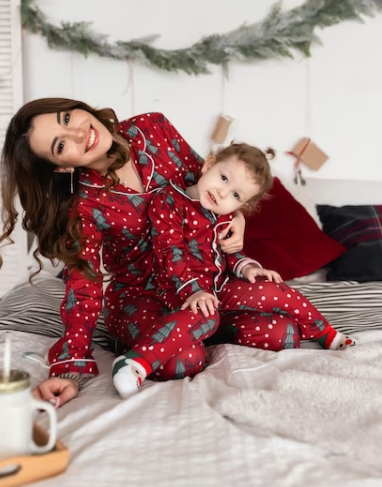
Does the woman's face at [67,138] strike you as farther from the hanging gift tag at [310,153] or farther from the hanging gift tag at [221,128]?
the hanging gift tag at [310,153]

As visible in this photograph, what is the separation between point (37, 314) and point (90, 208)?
1.44 feet

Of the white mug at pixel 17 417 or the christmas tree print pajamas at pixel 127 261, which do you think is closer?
the white mug at pixel 17 417

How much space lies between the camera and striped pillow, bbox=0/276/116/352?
1.72 metres

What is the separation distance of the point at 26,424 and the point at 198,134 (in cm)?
200

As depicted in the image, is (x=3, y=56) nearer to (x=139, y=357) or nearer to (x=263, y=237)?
(x=263, y=237)

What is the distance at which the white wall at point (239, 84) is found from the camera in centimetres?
260

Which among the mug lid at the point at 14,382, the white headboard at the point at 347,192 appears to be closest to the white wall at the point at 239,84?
the white headboard at the point at 347,192

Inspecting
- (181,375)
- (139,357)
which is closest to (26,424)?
(139,357)

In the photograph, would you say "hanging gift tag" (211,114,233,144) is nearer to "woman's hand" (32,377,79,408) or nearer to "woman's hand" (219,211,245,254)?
"woman's hand" (219,211,245,254)

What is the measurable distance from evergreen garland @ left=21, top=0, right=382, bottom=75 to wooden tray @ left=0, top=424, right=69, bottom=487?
204 centimetres

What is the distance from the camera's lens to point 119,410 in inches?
43.7

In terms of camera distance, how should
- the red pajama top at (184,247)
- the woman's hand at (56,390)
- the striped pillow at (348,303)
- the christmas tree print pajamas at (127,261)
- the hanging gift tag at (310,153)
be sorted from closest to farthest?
the woman's hand at (56,390) → the christmas tree print pajamas at (127,261) → the red pajama top at (184,247) → the striped pillow at (348,303) → the hanging gift tag at (310,153)

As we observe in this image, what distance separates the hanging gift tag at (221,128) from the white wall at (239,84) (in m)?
0.04

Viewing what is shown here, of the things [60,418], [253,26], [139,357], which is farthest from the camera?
[253,26]
